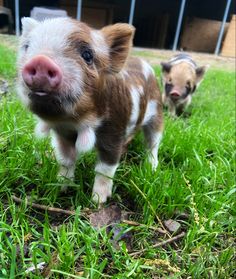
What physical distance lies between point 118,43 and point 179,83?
406 centimetres

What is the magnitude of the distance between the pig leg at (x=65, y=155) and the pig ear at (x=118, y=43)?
62cm

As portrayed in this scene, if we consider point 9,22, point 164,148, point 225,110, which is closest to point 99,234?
point 164,148

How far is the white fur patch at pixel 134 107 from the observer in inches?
108

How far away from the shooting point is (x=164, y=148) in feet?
11.5

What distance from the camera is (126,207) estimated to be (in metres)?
2.61

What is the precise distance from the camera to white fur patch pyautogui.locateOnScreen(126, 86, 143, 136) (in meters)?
2.74

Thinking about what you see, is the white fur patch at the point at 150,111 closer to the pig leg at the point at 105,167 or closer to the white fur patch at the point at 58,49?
the pig leg at the point at 105,167

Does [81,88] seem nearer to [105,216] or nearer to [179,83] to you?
[105,216]

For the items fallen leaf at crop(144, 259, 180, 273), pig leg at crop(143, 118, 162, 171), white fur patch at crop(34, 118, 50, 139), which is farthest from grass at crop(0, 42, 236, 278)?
white fur patch at crop(34, 118, 50, 139)

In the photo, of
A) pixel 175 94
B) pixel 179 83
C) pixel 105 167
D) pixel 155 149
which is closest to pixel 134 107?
pixel 105 167

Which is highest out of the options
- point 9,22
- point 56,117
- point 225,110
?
point 56,117

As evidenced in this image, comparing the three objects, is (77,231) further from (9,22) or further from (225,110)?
(9,22)

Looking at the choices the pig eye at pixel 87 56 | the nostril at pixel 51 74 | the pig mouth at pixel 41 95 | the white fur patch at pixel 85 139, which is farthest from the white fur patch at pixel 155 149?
the nostril at pixel 51 74

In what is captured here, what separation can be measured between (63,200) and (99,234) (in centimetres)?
42
